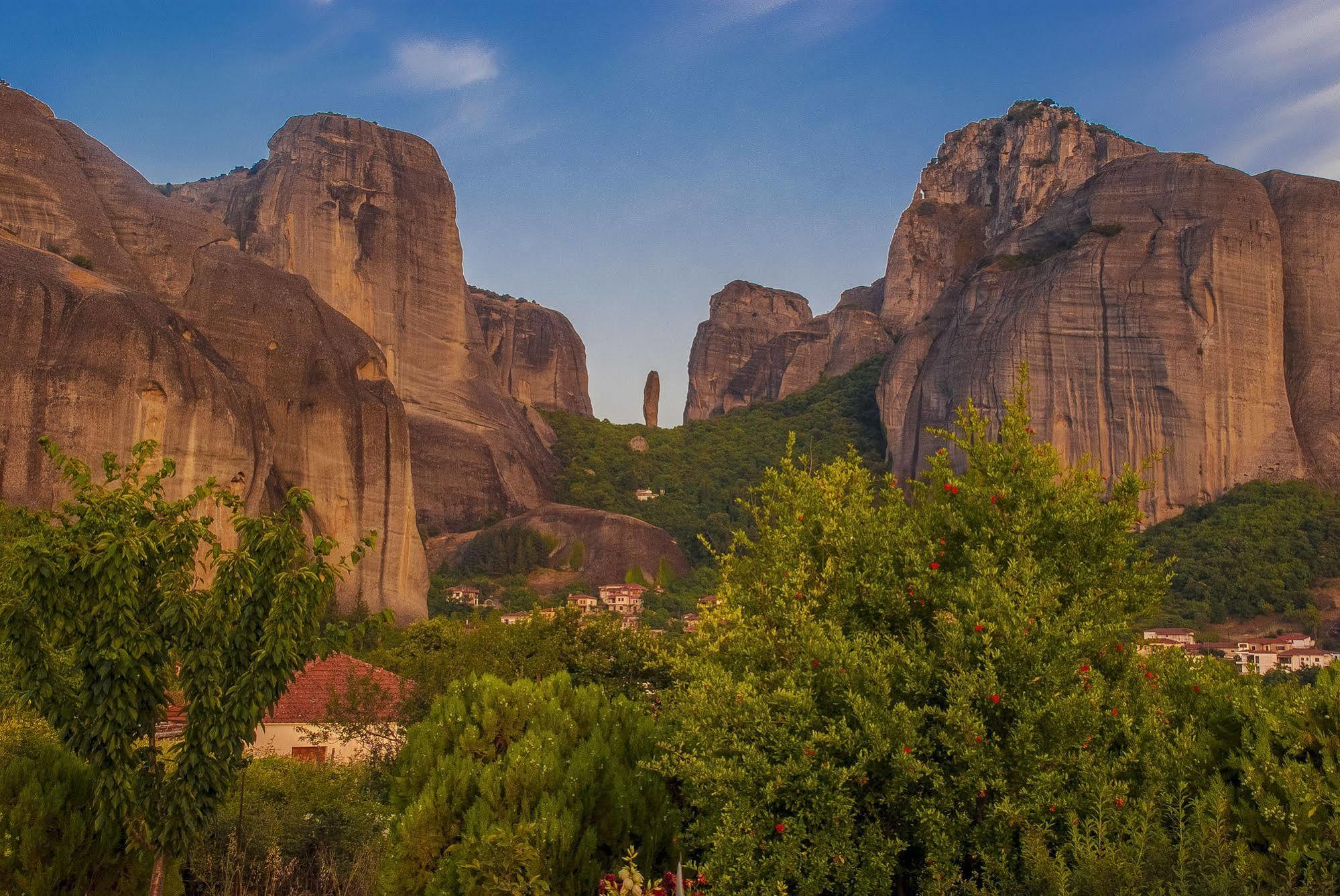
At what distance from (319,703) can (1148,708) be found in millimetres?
24908

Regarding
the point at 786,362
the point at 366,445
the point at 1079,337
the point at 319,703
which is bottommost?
the point at 319,703

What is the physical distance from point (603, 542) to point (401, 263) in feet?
81.8

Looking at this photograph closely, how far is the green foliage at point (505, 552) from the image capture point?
8100 cm

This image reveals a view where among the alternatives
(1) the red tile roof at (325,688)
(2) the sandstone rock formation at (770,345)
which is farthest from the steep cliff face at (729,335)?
(1) the red tile roof at (325,688)

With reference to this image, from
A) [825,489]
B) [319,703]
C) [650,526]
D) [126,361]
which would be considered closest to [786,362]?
[650,526]

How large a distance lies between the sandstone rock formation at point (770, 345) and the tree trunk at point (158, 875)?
121 m

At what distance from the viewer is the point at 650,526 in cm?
8675

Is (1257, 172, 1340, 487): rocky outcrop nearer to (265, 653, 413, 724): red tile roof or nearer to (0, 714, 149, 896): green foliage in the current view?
(265, 653, 413, 724): red tile roof

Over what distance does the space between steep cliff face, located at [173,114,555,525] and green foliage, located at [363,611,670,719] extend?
5452 cm

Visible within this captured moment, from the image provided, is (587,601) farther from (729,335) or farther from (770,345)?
(729,335)

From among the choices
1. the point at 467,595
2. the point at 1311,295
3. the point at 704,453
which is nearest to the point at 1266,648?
the point at 1311,295

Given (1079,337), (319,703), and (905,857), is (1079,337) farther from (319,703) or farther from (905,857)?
(905,857)

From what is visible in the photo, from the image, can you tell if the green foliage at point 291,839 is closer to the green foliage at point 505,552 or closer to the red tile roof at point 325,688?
the red tile roof at point 325,688

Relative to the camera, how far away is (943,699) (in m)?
11.4
